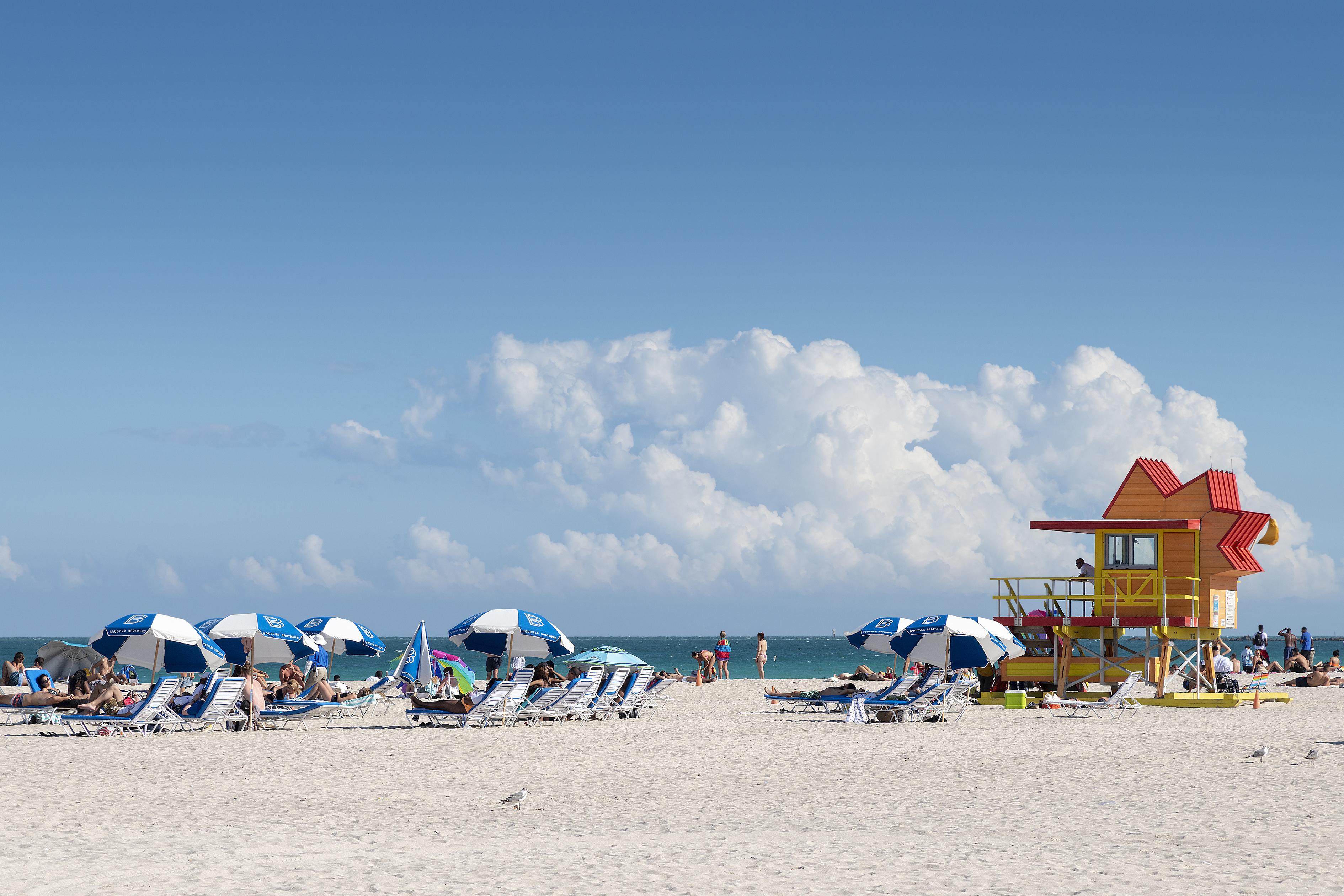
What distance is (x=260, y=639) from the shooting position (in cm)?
2172

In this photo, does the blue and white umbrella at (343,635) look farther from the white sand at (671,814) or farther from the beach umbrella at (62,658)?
the white sand at (671,814)

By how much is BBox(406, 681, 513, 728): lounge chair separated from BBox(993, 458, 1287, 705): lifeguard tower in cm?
1234

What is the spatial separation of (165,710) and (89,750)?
217cm

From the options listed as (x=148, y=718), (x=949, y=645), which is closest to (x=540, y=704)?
(x=148, y=718)

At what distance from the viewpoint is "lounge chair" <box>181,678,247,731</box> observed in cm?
1714

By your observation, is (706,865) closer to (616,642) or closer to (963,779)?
→ (963,779)

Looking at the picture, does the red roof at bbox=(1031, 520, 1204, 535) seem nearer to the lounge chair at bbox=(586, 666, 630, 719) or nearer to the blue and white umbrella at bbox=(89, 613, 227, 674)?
the lounge chair at bbox=(586, 666, 630, 719)

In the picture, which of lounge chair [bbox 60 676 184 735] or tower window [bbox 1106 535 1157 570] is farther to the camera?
tower window [bbox 1106 535 1157 570]

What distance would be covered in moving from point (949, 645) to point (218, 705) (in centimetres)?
Result: 1171

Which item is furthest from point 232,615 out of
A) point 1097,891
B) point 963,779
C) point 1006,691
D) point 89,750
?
point 1097,891

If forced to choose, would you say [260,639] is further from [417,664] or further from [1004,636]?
[1004,636]

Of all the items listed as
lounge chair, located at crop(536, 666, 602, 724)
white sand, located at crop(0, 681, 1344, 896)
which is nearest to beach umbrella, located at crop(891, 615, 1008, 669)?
white sand, located at crop(0, 681, 1344, 896)

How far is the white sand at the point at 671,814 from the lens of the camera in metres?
7.52

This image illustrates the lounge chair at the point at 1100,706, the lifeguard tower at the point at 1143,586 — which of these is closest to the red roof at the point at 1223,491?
the lifeguard tower at the point at 1143,586
